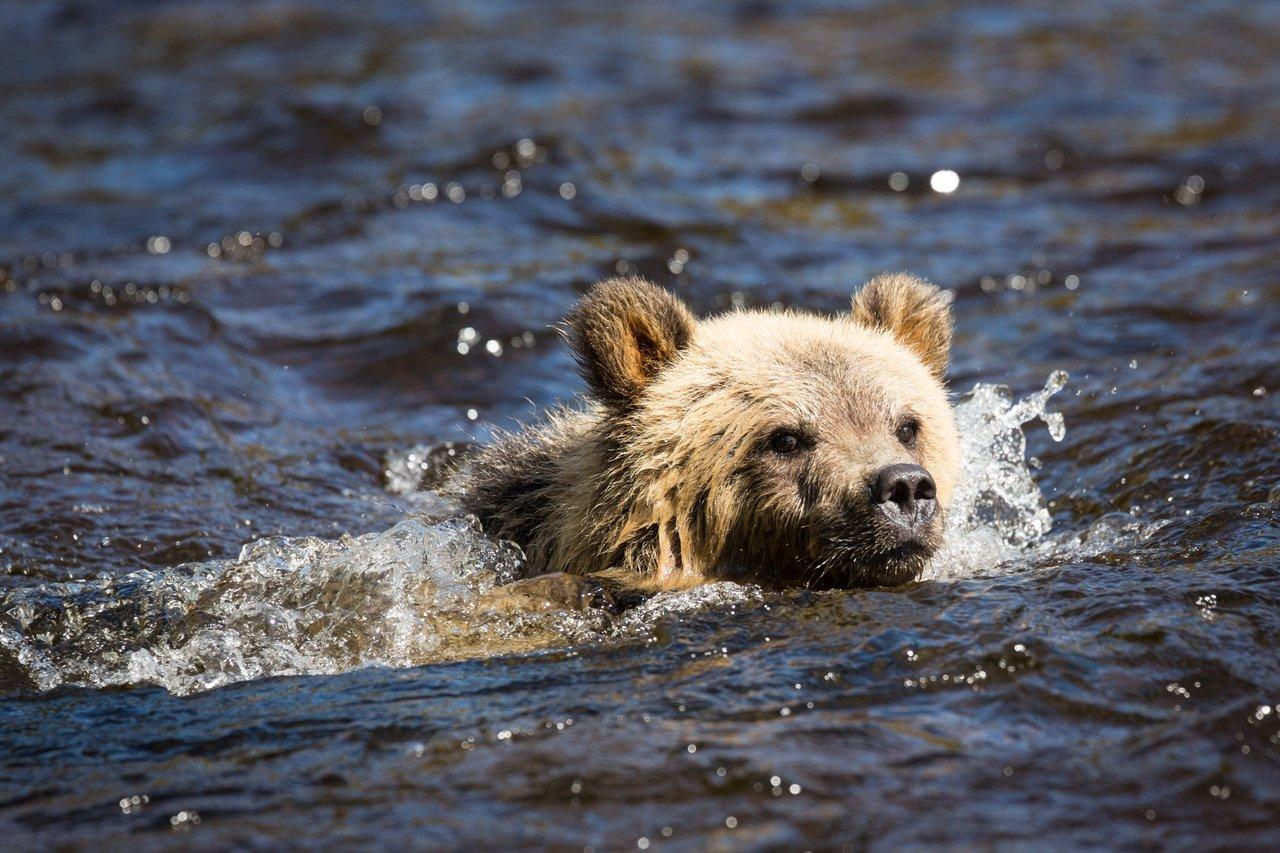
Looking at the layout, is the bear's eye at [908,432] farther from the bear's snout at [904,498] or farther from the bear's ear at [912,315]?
the bear's ear at [912,315]

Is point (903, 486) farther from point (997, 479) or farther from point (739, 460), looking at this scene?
point (997, 479)

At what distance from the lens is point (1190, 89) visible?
1734cm

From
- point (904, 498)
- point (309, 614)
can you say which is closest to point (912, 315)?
point (904, 498)

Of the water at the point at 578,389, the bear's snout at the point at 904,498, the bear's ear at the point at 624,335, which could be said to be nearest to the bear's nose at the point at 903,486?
the bear's snout at the point at 904,498

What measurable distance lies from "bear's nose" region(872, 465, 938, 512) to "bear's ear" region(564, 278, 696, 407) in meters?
1.23

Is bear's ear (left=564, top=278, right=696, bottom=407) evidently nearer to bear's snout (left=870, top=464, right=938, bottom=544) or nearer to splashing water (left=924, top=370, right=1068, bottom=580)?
bear's snout (left=870, top=464, right=938, bottom=544)

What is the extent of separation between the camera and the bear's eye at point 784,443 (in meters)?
6.42

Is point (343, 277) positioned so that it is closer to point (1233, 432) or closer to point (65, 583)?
point (65, 583)

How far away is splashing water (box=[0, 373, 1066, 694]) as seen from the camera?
19.9ft

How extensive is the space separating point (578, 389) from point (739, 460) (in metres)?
4.22

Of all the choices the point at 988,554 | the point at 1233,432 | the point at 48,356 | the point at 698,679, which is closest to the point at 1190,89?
the point at 1233,432

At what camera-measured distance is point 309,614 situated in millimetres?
6441

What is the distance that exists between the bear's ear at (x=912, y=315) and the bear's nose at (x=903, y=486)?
139 cm

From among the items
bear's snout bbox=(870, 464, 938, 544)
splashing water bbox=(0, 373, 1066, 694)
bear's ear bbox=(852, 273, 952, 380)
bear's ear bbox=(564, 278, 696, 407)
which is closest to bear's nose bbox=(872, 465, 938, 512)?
bear's snout bbox=(870, 464, 938, 544)
